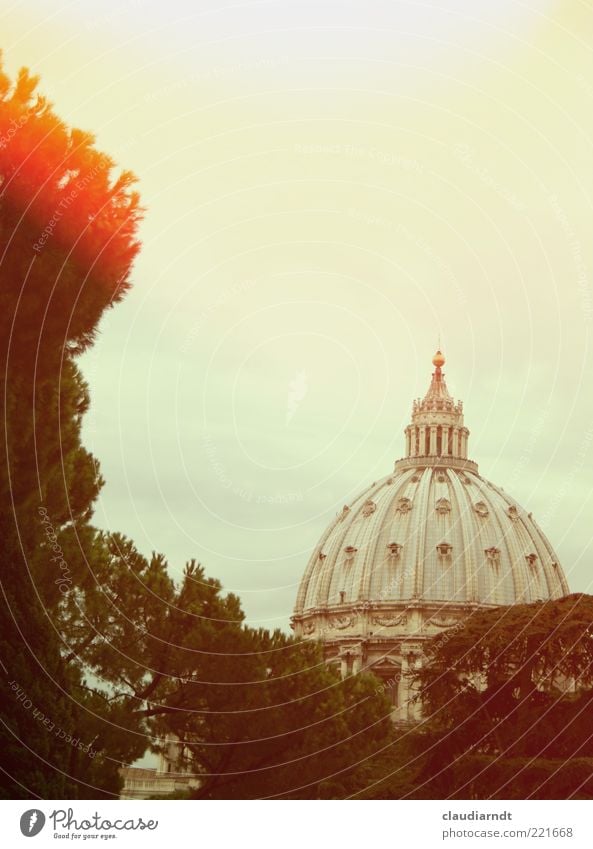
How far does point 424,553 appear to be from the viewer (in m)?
116

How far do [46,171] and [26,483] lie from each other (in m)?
4.81

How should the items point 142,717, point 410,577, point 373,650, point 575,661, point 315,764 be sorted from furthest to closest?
point 410,577 < point 373,650 < point 575,661 < point 315,764 < point 142,717

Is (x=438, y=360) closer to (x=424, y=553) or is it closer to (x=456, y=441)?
(x=456, y=441)

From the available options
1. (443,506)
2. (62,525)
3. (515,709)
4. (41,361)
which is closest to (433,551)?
(443,506)

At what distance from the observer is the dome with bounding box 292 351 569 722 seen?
4272 inches

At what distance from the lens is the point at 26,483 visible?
20.8 metres

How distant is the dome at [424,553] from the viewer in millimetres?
108500

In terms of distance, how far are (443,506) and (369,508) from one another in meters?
7.13

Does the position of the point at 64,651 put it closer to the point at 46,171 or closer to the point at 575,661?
the point at 46,171

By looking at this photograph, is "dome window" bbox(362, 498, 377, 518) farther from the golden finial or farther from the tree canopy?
the tree canopy

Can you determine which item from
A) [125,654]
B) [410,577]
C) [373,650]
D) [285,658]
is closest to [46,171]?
[125,654]

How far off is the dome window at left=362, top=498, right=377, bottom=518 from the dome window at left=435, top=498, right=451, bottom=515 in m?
5.96

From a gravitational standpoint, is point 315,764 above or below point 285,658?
below
